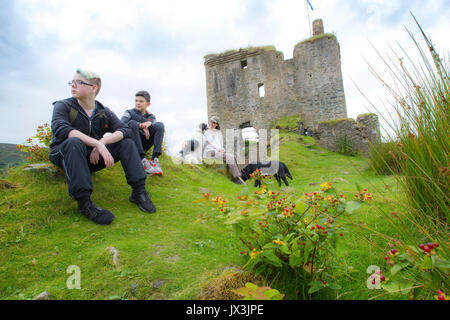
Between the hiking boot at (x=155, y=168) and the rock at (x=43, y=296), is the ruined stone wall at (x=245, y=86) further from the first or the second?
the rock at (x=43, y=296)

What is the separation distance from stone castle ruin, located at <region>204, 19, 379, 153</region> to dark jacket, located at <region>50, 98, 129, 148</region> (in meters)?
14.1

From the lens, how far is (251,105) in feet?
59.8

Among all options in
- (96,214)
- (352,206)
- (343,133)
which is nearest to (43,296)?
(96,214)

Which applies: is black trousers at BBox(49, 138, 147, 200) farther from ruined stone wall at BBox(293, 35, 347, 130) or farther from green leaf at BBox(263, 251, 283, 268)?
ruined stone wall at BBox(293, 35, 347, 130)

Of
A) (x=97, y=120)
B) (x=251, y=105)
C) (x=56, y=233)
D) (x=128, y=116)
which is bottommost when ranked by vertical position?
(x=56, y=233)

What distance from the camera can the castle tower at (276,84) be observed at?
52.7 ft

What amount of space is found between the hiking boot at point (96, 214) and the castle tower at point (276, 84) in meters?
15.9

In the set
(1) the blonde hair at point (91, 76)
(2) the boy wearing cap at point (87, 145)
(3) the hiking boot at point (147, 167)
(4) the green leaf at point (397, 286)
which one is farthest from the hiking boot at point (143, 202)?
(4) the green leaf at point (397, 286)

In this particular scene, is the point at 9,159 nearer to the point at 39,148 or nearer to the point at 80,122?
the point at 39,148

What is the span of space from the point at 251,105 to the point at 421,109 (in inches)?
667

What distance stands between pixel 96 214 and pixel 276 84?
17120 millimetres

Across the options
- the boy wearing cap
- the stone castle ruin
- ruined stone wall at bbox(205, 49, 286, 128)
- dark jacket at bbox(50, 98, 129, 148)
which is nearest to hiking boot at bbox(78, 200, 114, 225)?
the boy wearing cap
